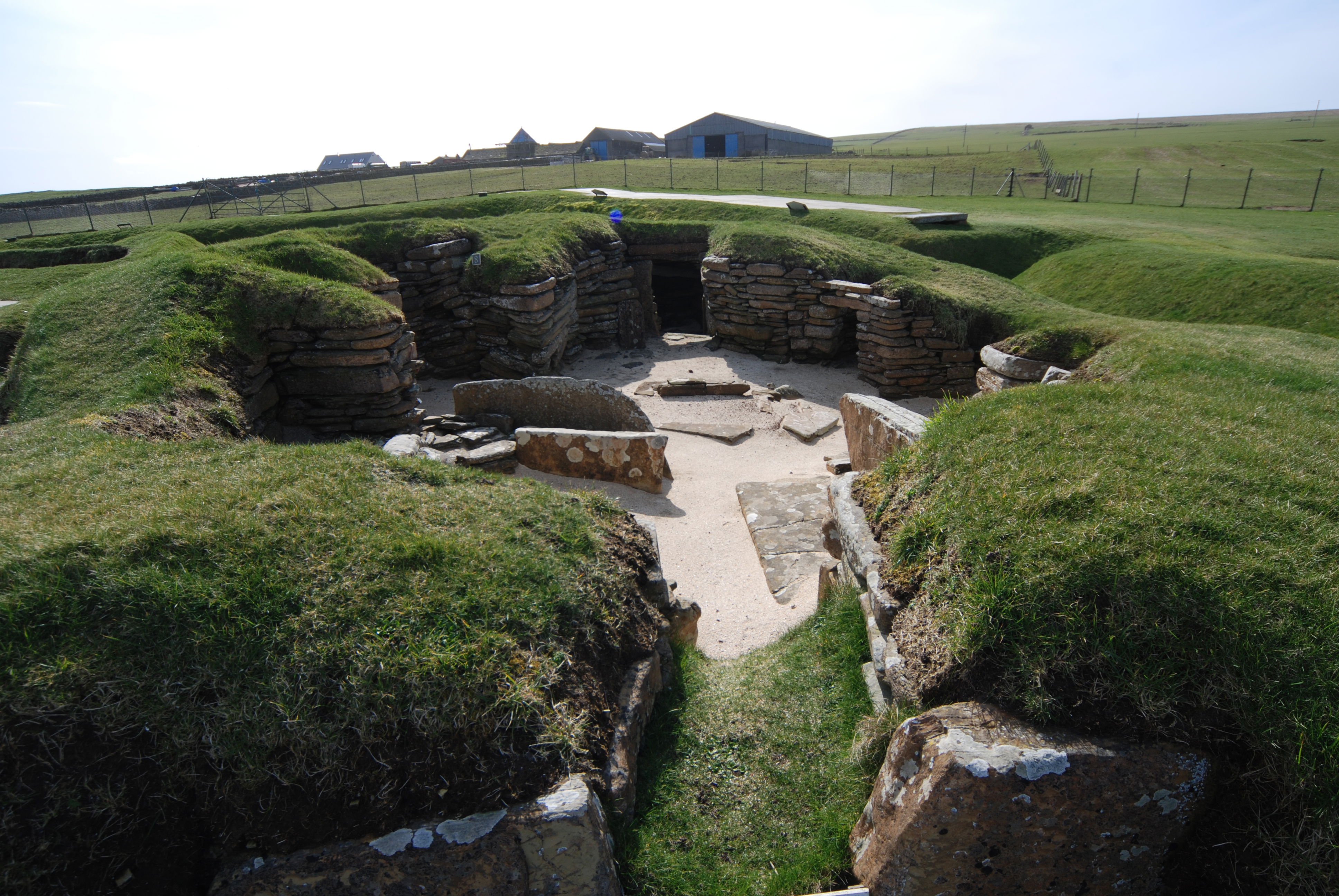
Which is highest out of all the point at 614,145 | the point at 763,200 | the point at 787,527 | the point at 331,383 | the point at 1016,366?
the point at 614,145

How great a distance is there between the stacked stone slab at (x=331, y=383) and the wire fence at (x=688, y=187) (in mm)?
13589

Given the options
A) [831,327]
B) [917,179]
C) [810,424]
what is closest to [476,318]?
[810,424]

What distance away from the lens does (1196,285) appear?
433 inches

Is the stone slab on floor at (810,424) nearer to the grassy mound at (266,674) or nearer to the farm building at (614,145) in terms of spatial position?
the grassy mound at (266,674)

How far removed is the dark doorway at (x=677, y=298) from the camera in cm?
1742

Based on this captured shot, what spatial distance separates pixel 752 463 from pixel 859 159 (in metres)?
37.7

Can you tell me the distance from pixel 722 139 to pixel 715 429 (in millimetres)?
41932

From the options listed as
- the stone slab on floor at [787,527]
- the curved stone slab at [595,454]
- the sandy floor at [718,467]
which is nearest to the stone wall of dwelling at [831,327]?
the sandy floor at [718,467]

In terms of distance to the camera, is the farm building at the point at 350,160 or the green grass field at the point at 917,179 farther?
the farm building at the point at 350,160

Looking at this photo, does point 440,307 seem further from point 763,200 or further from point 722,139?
point 722,139

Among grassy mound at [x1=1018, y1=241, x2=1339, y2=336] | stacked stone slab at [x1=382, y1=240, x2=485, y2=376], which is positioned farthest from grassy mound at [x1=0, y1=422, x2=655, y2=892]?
grassy mound at [x1=1018, y1=241, x2=1339, y2=336]

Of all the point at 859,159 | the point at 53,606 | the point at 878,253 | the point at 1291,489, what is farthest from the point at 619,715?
the point at 859,159

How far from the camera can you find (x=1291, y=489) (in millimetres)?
3518

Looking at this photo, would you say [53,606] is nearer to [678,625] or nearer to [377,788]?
[377,788]
